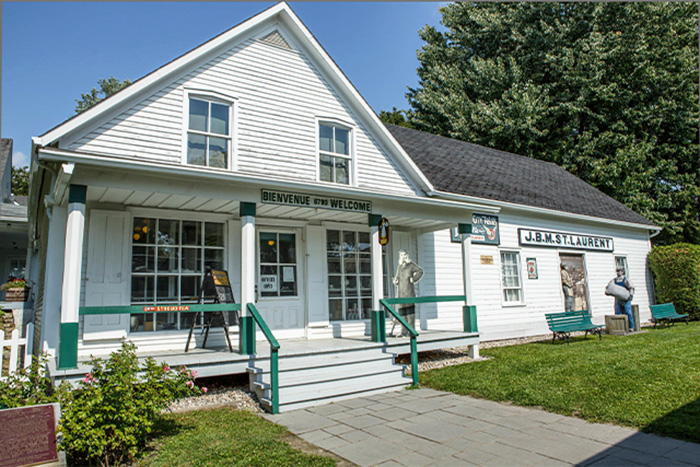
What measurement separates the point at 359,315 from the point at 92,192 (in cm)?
596

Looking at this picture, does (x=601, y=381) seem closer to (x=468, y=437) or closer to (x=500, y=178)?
(x=468, y=437)

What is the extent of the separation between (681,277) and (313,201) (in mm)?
15908

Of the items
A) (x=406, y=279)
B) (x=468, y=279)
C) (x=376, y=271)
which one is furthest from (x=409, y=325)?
(x=468, y=279)

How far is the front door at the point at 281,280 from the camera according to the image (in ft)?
32.5

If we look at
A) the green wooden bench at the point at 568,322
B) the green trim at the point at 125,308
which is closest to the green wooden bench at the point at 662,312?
the green wooden bench at the point at 568,322

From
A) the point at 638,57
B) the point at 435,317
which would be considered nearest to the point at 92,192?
the point at 435,317

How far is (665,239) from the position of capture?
2594 centimetres

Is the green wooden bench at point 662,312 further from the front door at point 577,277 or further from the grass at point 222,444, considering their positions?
the grass at point 222,444

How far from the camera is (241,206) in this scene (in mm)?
8172

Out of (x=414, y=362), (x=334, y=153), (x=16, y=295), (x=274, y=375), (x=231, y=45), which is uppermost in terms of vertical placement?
(x=231, y=45)

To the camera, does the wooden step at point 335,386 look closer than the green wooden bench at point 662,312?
Yes

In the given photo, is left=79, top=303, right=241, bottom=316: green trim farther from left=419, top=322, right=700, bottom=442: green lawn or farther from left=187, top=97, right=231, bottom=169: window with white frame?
left=419, top=322, right=700, bottom=442: green lawn

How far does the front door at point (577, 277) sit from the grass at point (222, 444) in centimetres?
1226

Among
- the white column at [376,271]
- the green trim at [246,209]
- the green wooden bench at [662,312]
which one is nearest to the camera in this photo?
the green trim at [246,209]
